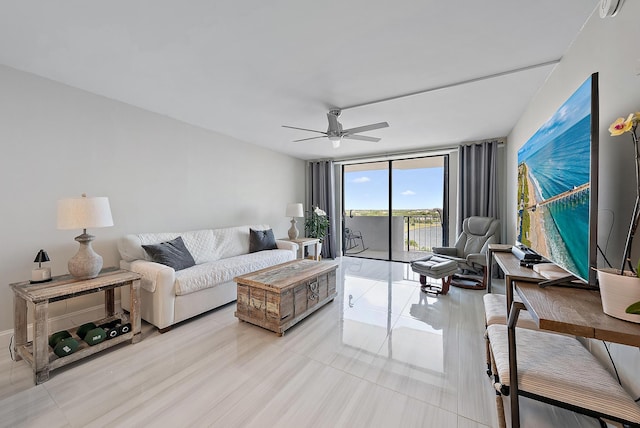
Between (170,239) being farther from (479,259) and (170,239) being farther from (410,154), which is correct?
(410,154)

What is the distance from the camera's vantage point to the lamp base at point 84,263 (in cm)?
207

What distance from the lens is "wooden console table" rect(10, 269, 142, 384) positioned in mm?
1712

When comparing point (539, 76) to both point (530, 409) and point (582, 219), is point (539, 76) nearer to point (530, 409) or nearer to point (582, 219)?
point (582, 219)

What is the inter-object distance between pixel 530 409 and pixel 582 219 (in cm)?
117

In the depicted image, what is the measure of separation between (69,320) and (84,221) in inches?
50.8

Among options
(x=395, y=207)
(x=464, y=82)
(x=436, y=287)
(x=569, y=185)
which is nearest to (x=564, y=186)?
(x=569, y=185)

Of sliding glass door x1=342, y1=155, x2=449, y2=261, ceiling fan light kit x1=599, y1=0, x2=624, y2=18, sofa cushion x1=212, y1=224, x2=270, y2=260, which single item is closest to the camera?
ceiling fan light kit x1=599, y1=0, x2=624, y2=18

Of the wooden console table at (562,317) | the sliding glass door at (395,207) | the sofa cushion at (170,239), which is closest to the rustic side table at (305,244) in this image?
the sliding glass door at (395,207)

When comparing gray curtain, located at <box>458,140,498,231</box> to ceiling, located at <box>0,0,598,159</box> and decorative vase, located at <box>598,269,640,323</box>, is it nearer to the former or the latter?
ceiling, located at <box>0,0,598,159</box>

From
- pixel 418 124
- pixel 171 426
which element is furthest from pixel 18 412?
pixel 418 124

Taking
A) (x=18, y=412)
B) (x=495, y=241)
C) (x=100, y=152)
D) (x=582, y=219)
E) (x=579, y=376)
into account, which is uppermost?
(x=100, y=152)

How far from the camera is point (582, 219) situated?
115cm

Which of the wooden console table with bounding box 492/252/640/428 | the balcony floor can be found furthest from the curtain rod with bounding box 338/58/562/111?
the balcony floor

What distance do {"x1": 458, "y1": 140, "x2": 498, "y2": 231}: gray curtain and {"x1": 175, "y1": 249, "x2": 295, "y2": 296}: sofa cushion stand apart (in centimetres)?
347
